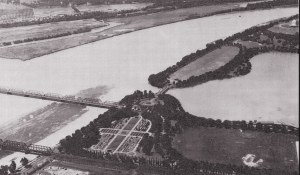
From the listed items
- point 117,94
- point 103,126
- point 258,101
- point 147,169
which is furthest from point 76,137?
point 258,101

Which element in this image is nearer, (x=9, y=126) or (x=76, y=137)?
(x=76, y=137)

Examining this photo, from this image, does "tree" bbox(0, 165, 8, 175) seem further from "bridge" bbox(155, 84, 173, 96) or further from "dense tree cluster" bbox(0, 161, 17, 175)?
"bridge" bbox(155, 84, 173, 96)

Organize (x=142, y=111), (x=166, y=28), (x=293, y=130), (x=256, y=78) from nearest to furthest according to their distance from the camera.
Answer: (x=293, y=130) → (x=142, y=111) → (x=256, y=78) → (x=166, y=28)

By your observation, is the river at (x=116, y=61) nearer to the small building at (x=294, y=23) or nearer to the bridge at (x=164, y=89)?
the bridge at (x=164, y=89)

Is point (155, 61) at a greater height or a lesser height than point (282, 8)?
lesser

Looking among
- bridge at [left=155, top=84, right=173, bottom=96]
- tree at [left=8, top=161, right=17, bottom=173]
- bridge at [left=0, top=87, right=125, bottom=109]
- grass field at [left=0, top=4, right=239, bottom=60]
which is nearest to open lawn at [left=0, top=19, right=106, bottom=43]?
grass field at [left=0, top=4, right=239, bottom=60]

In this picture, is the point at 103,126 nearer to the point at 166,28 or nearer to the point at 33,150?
the point at 33,150

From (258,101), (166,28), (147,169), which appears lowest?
(147,169)
